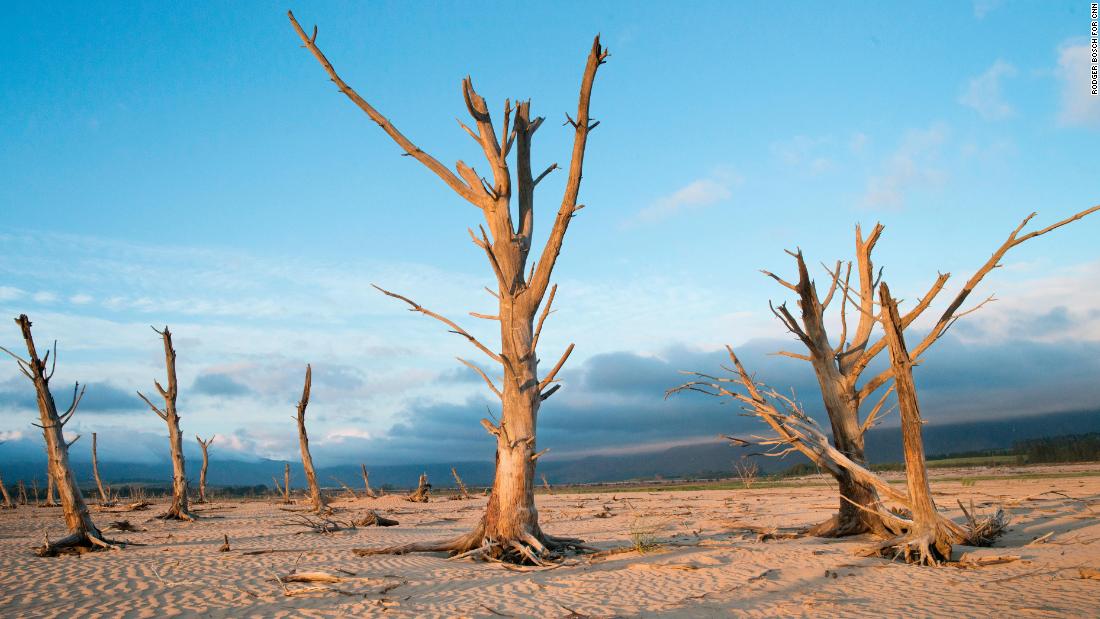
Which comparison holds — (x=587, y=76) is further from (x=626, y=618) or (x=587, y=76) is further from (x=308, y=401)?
(x=308, y=401)

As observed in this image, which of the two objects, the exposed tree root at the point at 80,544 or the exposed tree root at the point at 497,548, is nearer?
the exposed tree root at the point at 497,548

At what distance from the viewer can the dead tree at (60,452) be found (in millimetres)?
11578

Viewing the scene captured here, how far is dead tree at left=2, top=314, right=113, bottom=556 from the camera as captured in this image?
11.6 m

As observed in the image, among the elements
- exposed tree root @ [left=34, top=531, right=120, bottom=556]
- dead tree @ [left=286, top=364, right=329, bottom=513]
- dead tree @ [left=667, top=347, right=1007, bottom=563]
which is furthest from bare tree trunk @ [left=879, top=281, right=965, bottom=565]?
dead tree @ [left=286, top=364, right=329, bottom=513]

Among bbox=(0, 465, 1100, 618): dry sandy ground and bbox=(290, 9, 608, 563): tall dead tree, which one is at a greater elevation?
bbox=(290, 9, 608, 563): tall dead tree

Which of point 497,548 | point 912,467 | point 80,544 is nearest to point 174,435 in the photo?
point 80,544

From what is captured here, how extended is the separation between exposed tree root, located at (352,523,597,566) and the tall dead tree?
0.05ft

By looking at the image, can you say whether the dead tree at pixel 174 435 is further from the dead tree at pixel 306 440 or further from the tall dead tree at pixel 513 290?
the tall dead tree at pixel 513 290

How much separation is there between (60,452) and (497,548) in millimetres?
8808

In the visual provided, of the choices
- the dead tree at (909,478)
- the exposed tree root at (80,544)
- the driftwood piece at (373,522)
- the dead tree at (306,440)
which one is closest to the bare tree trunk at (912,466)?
the dead tree at (909,478)

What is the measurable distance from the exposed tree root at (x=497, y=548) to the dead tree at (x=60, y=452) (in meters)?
5.27

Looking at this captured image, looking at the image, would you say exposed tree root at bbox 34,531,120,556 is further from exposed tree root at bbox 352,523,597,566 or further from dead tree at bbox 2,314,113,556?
exposed tree root at bbox 352,523,597,566

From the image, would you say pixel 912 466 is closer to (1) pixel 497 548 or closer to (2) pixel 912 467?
(2) pixel 912 467

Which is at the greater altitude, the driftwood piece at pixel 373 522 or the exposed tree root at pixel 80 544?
the exposed tree root at pixel 80 544
